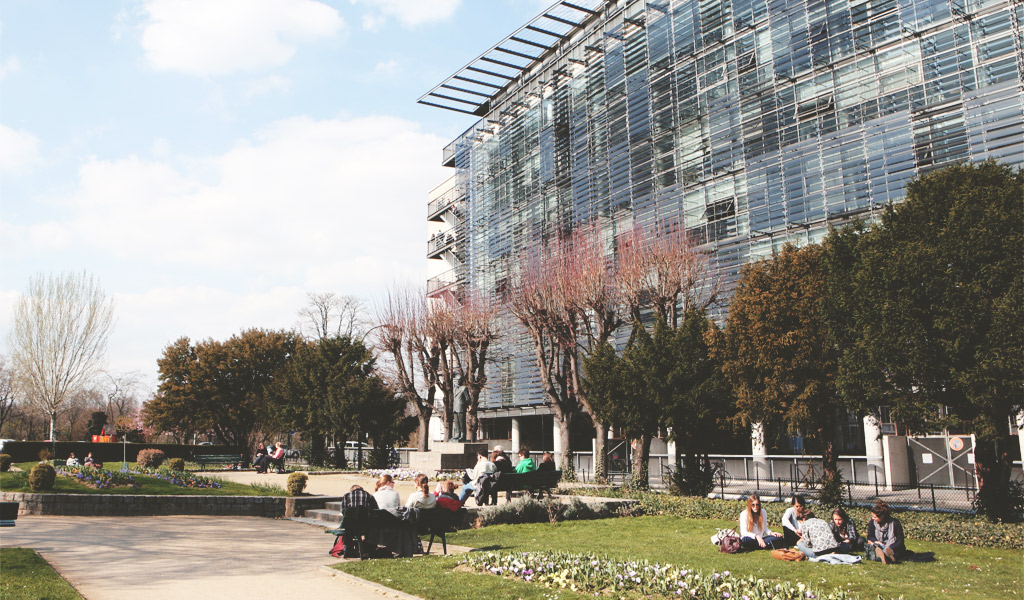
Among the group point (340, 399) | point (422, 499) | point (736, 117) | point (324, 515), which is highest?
point (736, 117)

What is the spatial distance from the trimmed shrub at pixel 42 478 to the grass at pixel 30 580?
7.30 m

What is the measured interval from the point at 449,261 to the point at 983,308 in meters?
42.5

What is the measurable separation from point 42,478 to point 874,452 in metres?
24.2

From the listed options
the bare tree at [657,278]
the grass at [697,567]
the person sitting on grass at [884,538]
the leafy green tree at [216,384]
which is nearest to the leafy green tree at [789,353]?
the bare tree at [657,278]

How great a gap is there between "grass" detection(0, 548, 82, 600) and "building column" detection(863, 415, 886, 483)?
69.8 feet

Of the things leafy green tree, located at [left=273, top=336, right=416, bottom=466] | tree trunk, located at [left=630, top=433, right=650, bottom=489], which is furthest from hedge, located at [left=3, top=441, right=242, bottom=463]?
tree trunk, located at [left=630, top=433, right=650, bottom=489]

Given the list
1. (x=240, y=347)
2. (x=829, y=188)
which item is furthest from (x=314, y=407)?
(x=829, y=188)

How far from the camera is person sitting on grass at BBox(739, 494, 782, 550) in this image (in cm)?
1134

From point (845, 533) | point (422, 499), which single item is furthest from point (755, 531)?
point (422, 499)

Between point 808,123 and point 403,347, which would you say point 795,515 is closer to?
point 808,123

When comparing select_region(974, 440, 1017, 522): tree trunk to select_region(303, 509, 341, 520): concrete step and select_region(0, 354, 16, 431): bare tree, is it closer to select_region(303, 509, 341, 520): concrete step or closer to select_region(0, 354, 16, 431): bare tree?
select_region(303, 509, 341, 520): concrete step

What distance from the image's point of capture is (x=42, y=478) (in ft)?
53.2

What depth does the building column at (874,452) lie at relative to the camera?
22.9 meters

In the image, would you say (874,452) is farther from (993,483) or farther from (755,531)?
(755,531)
